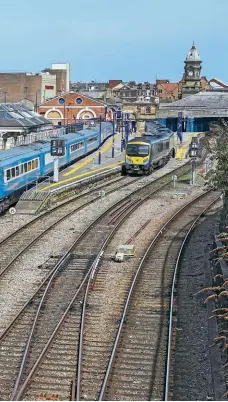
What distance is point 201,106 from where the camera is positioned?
87.2m

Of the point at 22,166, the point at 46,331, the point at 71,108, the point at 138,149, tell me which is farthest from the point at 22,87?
the point at 46,331

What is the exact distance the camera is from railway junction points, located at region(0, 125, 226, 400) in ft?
36.2

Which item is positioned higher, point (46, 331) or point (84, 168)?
point (84, 168)

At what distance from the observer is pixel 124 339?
13.0 metres

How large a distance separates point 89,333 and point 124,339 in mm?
824

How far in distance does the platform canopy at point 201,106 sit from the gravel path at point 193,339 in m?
68.0

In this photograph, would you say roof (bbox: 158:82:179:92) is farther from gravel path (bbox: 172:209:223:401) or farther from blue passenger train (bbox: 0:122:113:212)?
gravel path (bbox: 172:209:223:401)

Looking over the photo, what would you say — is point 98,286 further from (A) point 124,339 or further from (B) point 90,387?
(B) point 90,387

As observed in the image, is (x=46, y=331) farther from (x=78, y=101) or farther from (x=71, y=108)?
(x=71, y=108)

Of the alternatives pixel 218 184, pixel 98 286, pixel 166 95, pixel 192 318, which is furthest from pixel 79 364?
pixel 166 95

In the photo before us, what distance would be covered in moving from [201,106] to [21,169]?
202 feet

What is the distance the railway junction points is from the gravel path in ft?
0.07

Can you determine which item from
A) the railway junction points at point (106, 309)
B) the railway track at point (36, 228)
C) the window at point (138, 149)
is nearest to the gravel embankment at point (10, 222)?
the railway junction points at point (106, 309)

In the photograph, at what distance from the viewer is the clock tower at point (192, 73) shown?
3895 inches
